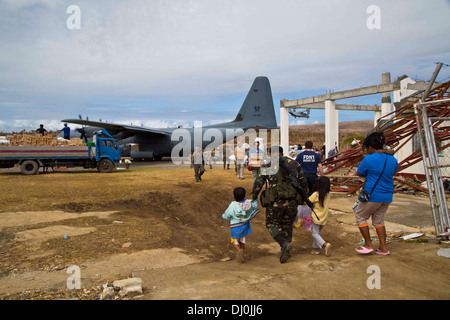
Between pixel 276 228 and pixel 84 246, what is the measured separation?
135 inches

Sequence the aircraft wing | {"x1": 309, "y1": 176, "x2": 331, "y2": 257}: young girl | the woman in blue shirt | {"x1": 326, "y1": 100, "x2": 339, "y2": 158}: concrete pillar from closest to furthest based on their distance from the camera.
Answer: the woman in blue shirt, {"x1": 309, "y1": 176, "x2": 331, "y2": 257}: young girl, {"x1": 326, "y1": 100, "x2": 339, "y2": 158}: concrete pillar, the aircraft wing

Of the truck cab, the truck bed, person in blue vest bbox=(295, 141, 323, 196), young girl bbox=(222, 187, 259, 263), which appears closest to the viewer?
young girl bbox=(222, 187, 259, 263)

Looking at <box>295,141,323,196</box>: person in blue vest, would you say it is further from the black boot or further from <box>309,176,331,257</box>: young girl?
the black boot

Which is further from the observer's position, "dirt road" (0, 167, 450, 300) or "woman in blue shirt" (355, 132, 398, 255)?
"woman in blue shirt" (355, 132, 398, 255)

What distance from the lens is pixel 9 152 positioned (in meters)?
15.2

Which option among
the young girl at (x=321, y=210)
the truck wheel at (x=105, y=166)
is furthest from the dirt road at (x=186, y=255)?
the truck wheel at (x=105, y=166)

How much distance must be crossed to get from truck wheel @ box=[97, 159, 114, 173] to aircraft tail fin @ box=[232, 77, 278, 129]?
46.5 ft

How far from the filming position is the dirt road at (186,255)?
3.80 metres

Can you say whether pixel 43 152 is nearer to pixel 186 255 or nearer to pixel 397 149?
pixel 186 255

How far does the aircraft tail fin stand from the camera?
97.4 feet

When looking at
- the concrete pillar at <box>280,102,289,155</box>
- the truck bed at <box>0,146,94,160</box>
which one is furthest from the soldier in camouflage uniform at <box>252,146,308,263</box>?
the concrete pillar at <box>280,102,289,155</box>

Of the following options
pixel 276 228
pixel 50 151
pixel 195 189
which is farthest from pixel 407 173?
pixel 50 151

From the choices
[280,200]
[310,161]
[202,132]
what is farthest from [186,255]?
[202,132]

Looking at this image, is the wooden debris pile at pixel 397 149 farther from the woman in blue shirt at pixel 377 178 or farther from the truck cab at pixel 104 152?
the truck cab at pixel 104 152
